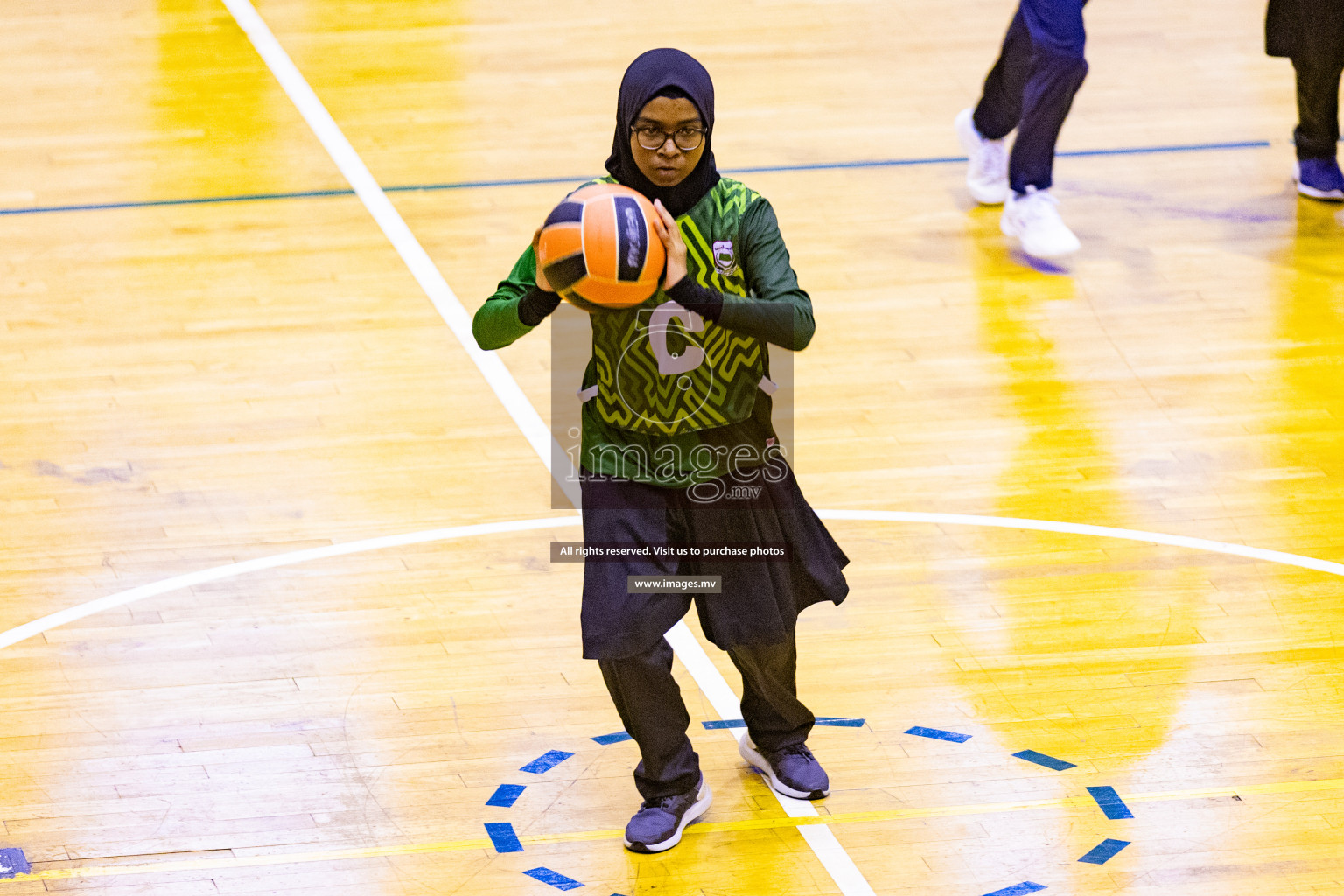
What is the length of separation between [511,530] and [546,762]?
1195 millimetres

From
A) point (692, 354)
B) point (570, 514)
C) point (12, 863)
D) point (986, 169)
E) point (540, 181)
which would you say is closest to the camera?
point (692, 354)

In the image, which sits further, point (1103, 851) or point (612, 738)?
point (612, 738)

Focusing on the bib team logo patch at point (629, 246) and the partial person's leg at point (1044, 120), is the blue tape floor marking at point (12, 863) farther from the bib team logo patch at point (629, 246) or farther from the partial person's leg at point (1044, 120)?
the partial person's leg at point (1044, 120)

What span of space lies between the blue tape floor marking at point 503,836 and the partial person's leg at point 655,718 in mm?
304

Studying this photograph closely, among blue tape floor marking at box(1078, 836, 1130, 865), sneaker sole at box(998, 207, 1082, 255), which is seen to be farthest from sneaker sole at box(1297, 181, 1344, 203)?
blue tape floor marking at box(1078, 836, 1130, 865)

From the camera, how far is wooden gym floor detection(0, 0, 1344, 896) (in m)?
3.74

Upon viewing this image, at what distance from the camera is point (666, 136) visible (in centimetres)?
317

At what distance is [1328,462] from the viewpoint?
5.40 meters

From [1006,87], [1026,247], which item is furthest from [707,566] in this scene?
[1006,87]

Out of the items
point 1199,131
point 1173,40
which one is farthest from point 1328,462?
point 1173,40

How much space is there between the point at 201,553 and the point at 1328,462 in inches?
142

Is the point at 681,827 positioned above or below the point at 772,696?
below

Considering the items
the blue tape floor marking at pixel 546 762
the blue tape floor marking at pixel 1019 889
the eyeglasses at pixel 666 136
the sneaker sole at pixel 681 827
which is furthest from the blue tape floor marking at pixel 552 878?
the eyeglasses at pixel 666 136

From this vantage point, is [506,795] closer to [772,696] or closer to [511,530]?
[772,696]
